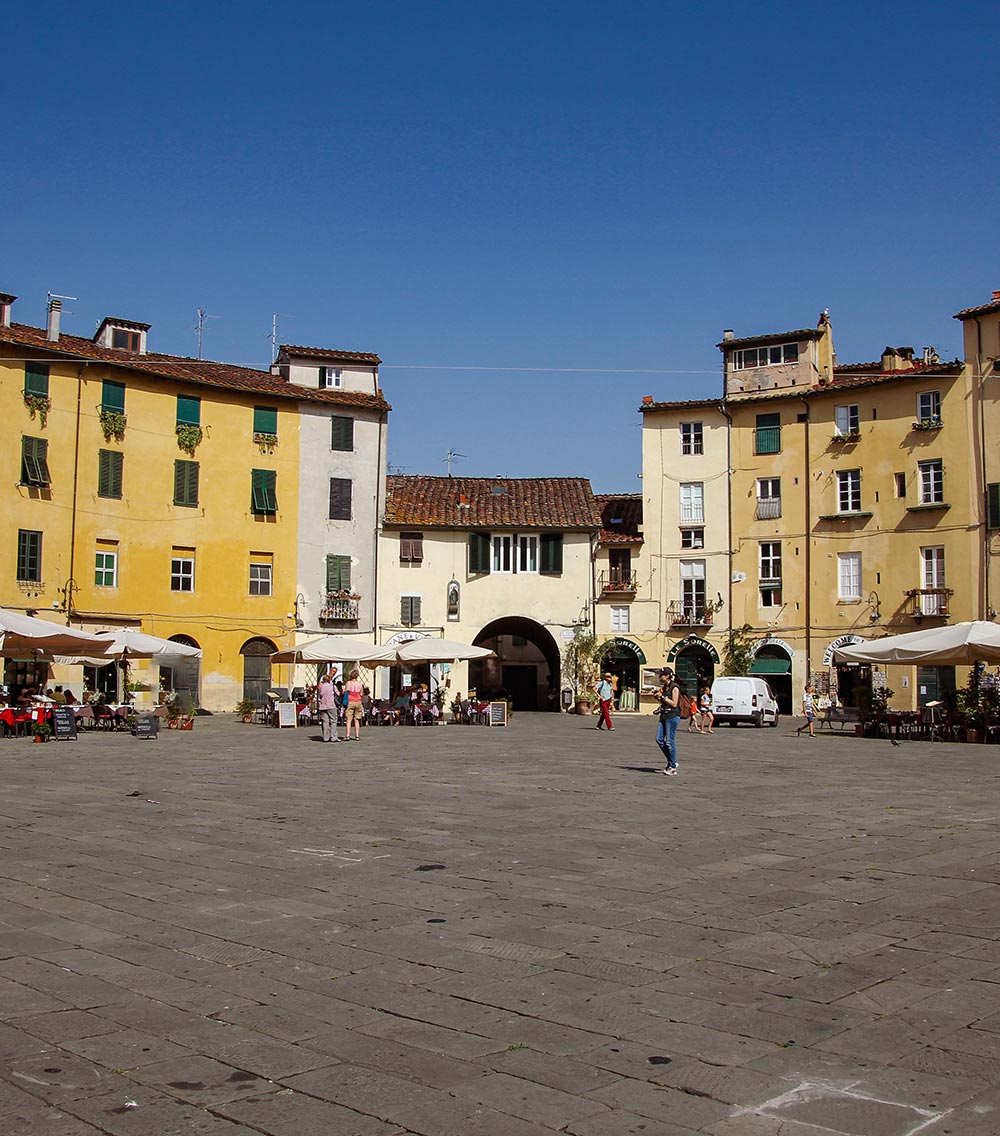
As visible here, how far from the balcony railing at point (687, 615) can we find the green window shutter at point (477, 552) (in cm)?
807

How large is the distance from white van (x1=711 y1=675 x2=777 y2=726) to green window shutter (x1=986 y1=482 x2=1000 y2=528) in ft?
34.9

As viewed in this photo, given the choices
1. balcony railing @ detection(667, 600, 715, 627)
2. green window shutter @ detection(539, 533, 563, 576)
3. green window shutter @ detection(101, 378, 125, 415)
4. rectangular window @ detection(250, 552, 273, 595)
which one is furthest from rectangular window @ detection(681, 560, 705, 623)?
green window shutter @ detection(101, 378, 125, 415)

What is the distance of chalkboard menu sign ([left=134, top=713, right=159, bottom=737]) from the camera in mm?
27500

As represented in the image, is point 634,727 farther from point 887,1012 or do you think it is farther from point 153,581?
point 887,1012

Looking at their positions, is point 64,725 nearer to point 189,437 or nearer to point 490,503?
point 189,437

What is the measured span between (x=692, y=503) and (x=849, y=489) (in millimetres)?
6642

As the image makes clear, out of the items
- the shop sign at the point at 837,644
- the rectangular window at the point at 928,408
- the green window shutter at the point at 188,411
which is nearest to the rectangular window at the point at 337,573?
the green window shutter at the point at 188,411

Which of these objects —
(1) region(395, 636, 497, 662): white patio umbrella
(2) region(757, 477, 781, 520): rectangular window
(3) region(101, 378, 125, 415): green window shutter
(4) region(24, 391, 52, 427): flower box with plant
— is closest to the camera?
(1) region(395, 636, 497, 662): white patio umbrella

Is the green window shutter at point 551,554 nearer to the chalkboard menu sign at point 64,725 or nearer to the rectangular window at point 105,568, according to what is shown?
the rectangular window at point 105,568

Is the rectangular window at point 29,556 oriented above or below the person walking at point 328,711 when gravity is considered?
above

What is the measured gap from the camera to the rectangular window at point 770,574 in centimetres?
4794

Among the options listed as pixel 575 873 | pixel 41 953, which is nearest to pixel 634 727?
pixel 575 873

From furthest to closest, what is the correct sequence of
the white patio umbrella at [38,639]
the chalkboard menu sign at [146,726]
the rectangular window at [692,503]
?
the rectangular window at [692,503] → the chalkboard menu sign at [146,726] → the white patio umbrella at [38,639]

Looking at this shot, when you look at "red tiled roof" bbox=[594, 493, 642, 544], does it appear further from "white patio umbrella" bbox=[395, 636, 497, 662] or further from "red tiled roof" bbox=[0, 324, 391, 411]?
"white patio umbrella" bbox=[395, 636, 497, 662]
